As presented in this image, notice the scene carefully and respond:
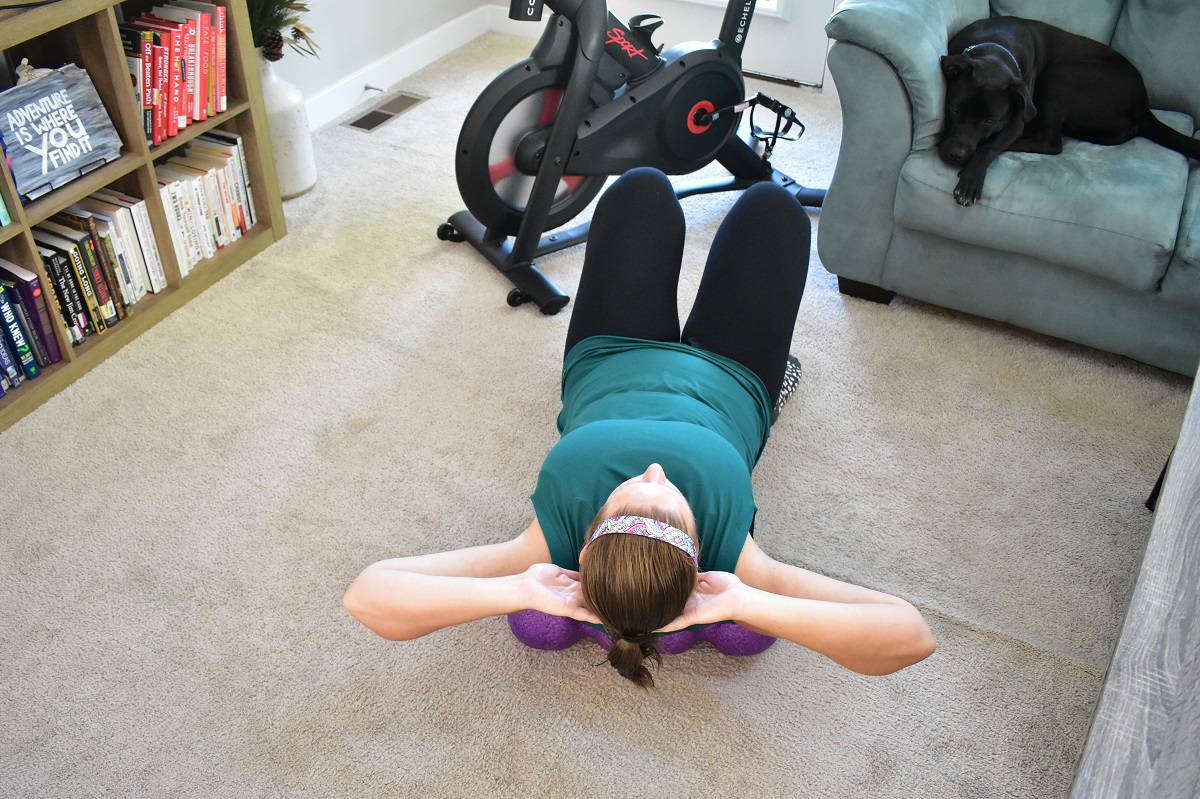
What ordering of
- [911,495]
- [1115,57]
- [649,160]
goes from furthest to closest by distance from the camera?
1. [649,160]
2. [1115,57]
3. [911,495]

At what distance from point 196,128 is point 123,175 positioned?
23cm

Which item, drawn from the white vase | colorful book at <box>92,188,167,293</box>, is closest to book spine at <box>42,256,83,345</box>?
colorful book at <box>92,188,167,293</box>

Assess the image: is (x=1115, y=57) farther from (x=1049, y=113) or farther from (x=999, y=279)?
(x=999, y=279)

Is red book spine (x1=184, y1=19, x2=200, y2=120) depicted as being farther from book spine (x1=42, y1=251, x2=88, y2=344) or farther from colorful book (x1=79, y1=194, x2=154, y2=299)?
book spine (x1=42, y1=251, x2=88, y2=344)

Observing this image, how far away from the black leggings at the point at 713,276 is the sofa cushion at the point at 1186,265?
0.95 m

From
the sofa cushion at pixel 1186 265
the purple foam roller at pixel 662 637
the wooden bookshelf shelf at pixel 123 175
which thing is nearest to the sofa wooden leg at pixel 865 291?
the sofa cushion at pixel 1186 265

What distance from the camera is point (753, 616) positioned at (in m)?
1.26

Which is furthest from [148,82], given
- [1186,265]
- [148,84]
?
[1186,265]

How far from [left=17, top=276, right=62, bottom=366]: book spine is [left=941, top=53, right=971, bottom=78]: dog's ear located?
209cm

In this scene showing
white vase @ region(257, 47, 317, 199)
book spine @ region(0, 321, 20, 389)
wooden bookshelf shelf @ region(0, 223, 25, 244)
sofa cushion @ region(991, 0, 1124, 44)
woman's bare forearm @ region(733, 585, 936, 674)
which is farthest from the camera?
white vase @ region(257, 47, 317, 199)

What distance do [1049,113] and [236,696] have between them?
7.26 feet

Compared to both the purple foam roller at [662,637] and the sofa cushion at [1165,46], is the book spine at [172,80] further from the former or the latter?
the sofa cushion at [1165,46]

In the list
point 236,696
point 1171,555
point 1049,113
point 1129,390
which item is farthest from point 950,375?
point 236,696

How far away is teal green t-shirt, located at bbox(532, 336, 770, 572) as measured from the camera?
1344mm
